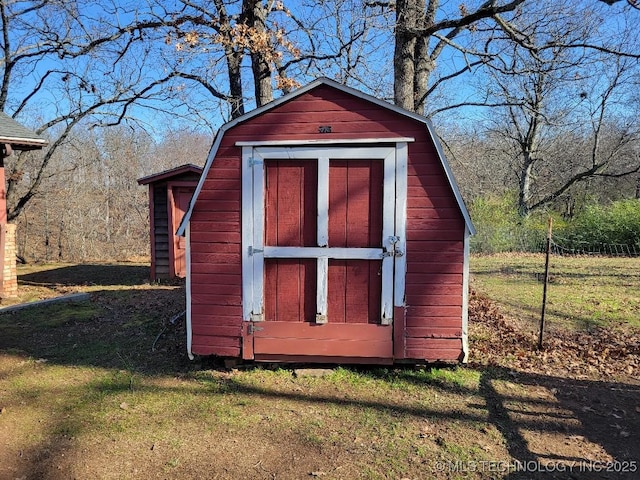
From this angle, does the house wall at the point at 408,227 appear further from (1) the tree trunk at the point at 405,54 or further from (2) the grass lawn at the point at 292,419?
(1) the tree trunk at the point at 405,54

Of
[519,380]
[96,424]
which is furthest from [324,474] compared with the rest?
[519,380]

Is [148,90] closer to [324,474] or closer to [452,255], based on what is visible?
[452,255]

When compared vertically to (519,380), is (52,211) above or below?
above

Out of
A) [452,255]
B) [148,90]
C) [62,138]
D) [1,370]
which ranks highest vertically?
[148,90]

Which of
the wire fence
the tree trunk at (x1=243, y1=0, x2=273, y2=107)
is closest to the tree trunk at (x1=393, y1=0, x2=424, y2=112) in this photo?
the tree trunk at (x1=243, y1=0, x2=273, y2=107)

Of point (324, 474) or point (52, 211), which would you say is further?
point (52, 211)

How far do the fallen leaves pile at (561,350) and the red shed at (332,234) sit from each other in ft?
3.89

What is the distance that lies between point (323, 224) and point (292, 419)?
1.91 metres

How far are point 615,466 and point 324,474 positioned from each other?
210cm

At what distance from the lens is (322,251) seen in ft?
15.2

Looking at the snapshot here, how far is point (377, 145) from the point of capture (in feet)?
14.8

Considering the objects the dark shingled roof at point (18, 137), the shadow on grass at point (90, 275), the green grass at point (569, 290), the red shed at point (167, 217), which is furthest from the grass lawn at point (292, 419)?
the shadow on grass at point (90, 275)

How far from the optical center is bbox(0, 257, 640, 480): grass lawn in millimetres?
3158

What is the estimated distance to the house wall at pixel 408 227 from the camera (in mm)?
4500
